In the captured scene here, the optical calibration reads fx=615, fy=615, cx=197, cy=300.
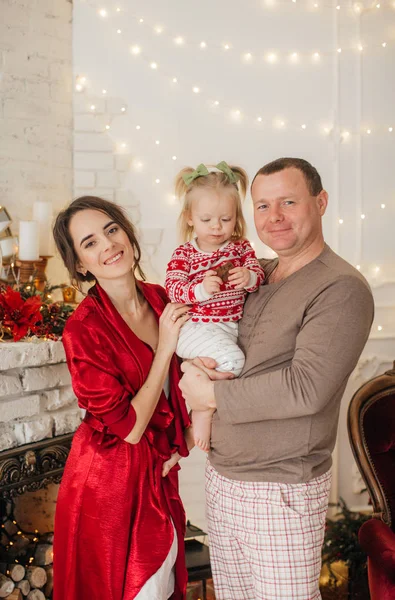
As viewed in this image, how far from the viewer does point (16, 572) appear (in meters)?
2.59

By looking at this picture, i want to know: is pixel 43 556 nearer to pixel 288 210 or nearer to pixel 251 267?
pixel 251 267

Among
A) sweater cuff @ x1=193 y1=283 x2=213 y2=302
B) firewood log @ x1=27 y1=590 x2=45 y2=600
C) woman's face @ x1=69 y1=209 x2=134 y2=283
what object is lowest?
firewood log @ x1=27 y1=590 x2=45 y2=600

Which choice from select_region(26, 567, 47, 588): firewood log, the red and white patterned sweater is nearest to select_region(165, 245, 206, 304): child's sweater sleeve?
the red and white patterned sweater

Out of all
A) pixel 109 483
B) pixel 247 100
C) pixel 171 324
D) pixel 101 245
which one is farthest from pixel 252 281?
pixel 247 100

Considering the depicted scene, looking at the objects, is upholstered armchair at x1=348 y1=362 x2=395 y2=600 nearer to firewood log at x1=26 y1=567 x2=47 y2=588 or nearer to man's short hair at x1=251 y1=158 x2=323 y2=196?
man's short hair at x1=251 y1=158 x2=323 y2=196

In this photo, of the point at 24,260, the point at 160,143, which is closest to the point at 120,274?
the point at 24,260

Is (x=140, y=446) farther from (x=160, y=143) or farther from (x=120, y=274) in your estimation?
(x=160, y=143)

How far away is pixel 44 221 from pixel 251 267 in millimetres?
1472

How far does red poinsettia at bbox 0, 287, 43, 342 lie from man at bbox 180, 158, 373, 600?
865 millimetres

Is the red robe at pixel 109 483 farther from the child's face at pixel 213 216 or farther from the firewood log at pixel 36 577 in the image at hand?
the firewood log at pixel 36 577

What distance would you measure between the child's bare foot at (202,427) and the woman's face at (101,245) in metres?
0.52

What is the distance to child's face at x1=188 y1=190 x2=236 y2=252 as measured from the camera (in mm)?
1983

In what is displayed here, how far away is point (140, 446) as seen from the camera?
1956 millimetres

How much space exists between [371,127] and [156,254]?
4.61ft
